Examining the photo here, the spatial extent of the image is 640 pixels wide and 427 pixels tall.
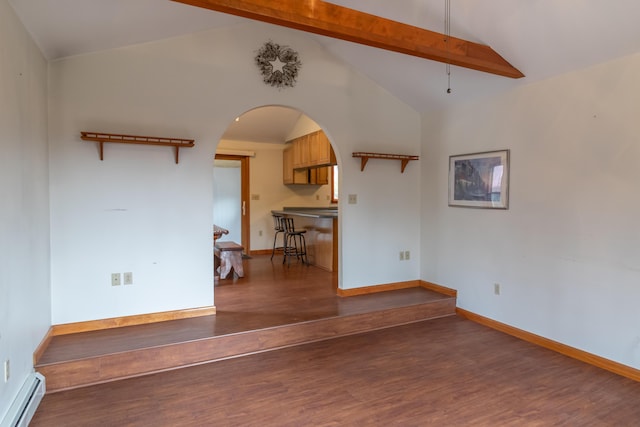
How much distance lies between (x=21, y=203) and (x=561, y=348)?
434 cm

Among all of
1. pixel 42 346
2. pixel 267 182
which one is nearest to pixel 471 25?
pixel 42 346

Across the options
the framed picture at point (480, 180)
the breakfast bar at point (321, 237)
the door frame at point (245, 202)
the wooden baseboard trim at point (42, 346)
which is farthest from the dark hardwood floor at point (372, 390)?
the door frame at point (245, 202)

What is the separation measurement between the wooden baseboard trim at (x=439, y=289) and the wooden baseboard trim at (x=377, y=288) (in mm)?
102

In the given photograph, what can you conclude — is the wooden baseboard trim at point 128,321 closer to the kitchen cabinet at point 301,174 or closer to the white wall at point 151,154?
the white wall at point 151,154

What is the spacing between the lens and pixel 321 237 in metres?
6.00

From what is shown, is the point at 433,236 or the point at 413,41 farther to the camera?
the point at 433,236

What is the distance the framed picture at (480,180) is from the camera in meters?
3.65

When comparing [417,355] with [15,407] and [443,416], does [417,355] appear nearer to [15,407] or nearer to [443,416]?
[443,416]

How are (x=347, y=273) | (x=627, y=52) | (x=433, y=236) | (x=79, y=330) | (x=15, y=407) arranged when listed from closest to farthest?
(x=15, y=407)
(x=627, y=52)
(x=79, y=330)
(x=347, y=273)
(x=433, y=236)

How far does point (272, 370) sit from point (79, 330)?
174 centimetres

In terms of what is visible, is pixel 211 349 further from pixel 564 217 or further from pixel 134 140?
pixel 564 217

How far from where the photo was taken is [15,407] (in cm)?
209

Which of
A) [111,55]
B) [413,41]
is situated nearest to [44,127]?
[111,55]

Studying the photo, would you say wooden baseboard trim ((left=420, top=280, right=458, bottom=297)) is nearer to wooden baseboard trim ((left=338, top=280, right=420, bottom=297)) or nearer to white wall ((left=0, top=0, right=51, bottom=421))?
wooden baseboard trim ((left=338, top=280, right=420, bottom=297))
